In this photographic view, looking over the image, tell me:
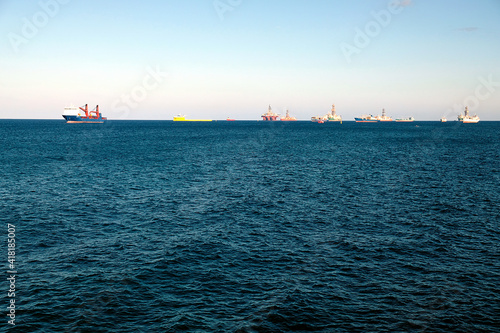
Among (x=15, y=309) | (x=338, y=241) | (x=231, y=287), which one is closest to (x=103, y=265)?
(x=15, y=309)

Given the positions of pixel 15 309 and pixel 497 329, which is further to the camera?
pixel 15 309

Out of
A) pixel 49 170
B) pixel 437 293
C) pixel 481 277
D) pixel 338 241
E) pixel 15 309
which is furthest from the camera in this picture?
pixel 49 170

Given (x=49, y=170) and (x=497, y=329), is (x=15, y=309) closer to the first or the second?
(x=497, y=329)

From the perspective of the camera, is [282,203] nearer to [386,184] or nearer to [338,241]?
[338,241]

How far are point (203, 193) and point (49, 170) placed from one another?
3849cm

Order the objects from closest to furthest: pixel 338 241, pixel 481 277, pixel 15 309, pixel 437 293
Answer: pixel 15 309
pixel 437 293
pixel 481 277
pixel 338 241

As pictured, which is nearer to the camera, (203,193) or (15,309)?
(15,309)

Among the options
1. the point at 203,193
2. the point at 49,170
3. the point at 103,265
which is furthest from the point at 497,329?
the point at 49,170

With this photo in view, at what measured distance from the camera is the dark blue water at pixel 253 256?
20438mm

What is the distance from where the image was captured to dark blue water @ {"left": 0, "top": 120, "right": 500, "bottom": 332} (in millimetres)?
20438

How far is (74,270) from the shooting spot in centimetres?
2589

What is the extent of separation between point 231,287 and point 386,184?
146 ft

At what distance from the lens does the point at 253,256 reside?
2920cm

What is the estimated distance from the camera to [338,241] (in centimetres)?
3256
